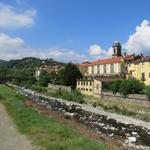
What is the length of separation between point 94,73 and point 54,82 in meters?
14.0

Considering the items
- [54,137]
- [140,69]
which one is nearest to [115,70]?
[140,69]

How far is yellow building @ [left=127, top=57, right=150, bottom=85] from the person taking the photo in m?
79.5

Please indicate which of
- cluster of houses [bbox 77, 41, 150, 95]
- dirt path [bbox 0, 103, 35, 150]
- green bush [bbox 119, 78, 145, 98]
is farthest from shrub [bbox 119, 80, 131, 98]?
dirt path [bbox 0, 103, 35, 150]

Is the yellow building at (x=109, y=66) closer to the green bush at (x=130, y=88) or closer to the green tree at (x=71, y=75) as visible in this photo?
the green tree at (x=71, y=75)

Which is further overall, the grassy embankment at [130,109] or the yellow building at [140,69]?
the yellow building at [140,69]

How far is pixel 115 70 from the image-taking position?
10356 centimetres

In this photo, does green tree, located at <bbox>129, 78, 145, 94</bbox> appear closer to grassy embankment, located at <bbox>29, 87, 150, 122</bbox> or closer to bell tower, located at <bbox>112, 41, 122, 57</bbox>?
grassy embankment, located at <bbox>29, 87, 150, 122</bbox>

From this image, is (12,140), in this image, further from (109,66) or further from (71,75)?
(109,66)

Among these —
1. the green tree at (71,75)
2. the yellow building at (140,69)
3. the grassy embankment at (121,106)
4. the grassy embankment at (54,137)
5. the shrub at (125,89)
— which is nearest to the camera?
the grassy embankment at (54,137)

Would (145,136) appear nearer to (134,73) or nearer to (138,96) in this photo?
(138,96)

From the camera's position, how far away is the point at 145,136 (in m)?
28.2

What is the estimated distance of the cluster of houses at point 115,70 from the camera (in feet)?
267

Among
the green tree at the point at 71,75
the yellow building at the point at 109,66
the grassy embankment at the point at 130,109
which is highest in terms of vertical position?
the yellow building at the point at 109,66

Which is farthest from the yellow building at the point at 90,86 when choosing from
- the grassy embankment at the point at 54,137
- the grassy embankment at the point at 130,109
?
the grassy embankment at the point at 54,137
